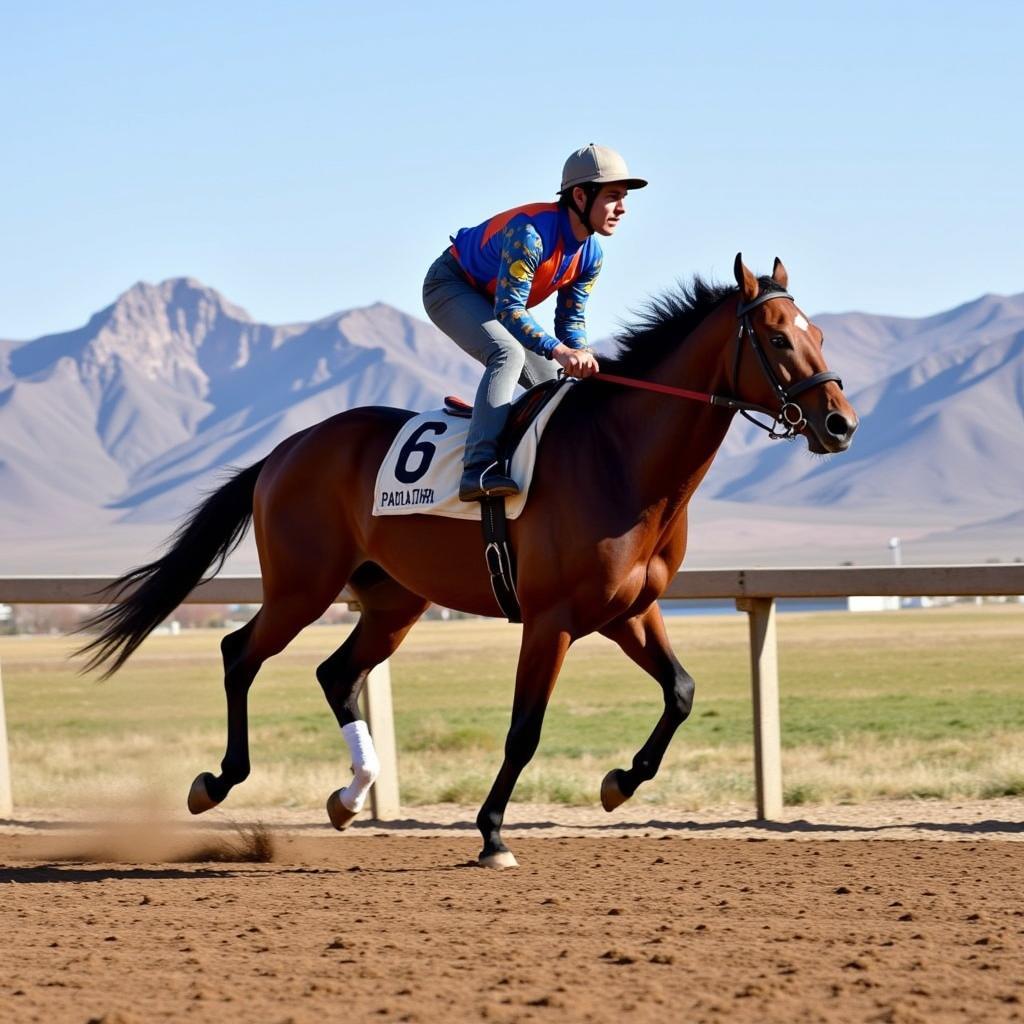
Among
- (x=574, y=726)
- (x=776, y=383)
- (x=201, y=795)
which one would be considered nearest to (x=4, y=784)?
(x=201, y=795)

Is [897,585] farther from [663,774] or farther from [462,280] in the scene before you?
[663,774]

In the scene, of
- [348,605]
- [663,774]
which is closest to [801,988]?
[348,605]

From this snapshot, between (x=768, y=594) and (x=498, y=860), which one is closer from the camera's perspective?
(x=498, y=860)

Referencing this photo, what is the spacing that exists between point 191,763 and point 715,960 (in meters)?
7.55

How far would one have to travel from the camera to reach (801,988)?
4.30 metres

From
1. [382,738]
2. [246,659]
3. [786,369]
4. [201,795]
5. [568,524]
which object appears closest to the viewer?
[786,369]

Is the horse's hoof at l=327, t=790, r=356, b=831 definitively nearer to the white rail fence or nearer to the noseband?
the white rail fence

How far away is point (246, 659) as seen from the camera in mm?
7555

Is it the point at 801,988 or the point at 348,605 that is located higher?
the point at 348,605

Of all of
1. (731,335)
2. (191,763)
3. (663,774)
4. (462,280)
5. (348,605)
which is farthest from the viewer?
(191,763)

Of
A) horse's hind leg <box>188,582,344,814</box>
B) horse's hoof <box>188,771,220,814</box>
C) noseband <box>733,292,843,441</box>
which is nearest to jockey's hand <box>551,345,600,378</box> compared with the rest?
noseband <box>733,292,843,441</box>

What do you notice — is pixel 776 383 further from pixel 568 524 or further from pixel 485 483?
pixel 485 483

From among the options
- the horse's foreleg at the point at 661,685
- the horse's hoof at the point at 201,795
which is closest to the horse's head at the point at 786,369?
the horse's foreleg at the point at 661,685

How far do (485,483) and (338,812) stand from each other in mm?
1644
